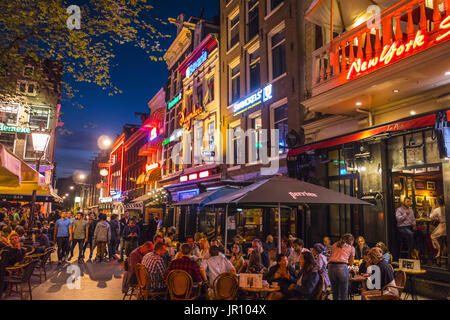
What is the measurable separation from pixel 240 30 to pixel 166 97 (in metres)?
14.6

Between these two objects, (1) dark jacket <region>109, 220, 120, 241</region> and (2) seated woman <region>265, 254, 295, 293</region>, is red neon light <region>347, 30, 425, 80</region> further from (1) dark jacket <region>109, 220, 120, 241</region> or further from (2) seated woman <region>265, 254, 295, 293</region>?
(1) dark jacket <region>109, 220, 120, 241</region>

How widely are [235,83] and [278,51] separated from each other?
14.2 feet

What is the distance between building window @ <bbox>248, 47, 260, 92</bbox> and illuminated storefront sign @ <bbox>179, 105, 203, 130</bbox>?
5342 mm

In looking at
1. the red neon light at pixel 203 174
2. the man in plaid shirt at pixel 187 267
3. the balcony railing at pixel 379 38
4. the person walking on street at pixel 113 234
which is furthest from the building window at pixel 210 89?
the man in plaid shirt at pixel 187 267

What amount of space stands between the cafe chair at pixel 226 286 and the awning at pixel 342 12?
8.52 meters

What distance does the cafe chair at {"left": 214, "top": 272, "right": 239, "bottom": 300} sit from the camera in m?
6.10

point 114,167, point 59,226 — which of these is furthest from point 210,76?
point 114,167

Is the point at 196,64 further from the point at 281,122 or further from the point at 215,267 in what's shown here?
the point at 215,267

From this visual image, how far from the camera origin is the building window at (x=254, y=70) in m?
17.4

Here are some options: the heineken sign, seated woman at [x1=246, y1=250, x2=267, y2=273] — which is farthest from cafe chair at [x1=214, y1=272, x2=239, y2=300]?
the heineken sign

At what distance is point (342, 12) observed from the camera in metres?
11.1

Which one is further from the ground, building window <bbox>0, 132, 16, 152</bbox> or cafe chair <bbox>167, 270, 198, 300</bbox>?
building window <bbox>0, 132, 16, 152</bbox>

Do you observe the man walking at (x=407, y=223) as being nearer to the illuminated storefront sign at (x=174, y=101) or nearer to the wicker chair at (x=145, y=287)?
the wicker chair at (x=145, y=287)
